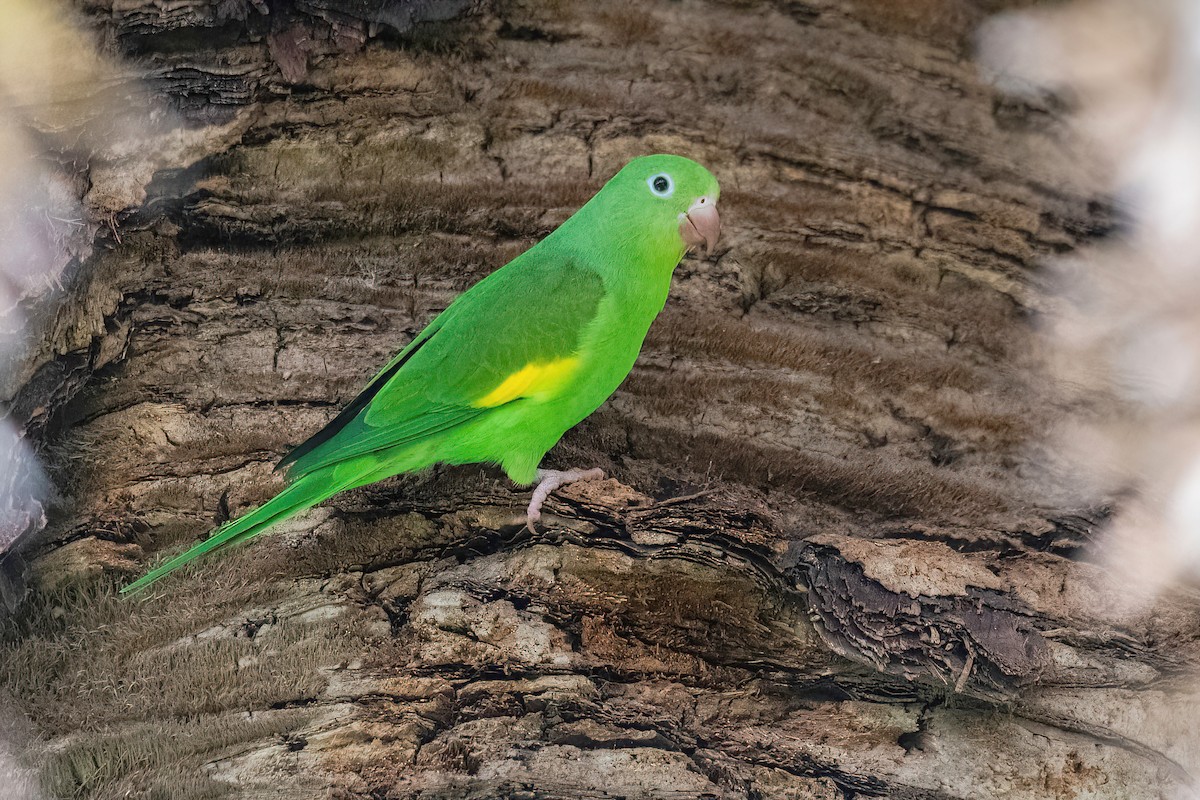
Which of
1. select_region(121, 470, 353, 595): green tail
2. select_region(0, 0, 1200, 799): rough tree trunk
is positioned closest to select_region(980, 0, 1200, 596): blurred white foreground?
select_region(0, 0, 1200, 799): rough tree trunk

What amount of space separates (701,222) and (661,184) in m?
0.13

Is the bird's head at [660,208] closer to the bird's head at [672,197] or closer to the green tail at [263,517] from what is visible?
the bird's head at [672,197]

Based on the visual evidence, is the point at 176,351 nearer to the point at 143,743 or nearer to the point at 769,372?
the point at 143,743

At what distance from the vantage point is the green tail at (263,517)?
1.69 metres

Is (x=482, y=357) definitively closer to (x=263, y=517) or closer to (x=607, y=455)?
(x=607, y=455)

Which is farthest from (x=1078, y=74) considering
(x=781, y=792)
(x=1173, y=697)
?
(x=781, y=792)

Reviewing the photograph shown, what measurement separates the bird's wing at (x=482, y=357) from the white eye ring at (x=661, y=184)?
246mm

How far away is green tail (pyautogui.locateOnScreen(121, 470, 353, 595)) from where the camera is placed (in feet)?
5.54

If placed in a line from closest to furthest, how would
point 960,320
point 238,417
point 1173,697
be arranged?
point 1173,697
point 238,417
point 960,320

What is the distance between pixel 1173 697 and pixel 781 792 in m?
0.87

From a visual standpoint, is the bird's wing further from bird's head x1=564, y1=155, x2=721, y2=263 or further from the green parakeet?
bird's head x1=564, y1=155, x2=721, y2=263

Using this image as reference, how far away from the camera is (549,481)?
190 cm

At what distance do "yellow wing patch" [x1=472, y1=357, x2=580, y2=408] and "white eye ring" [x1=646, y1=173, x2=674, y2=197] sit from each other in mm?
479

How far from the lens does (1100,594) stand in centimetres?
179
